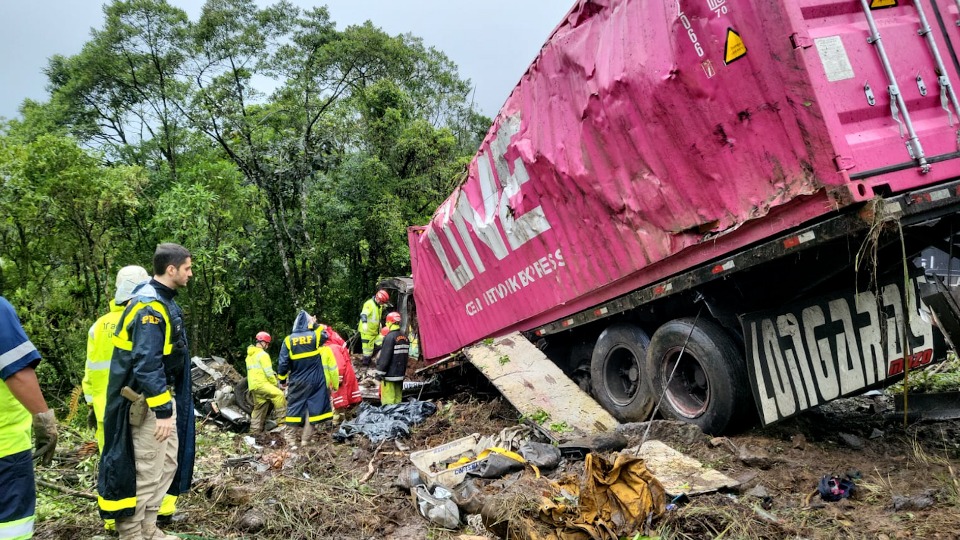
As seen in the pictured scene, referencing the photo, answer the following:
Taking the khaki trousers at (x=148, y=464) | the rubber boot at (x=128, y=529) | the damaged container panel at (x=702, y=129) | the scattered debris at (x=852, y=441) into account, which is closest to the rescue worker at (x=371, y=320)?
the damaged container panel at (x=702, y=129)

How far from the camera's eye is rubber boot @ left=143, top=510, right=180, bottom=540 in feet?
10.7

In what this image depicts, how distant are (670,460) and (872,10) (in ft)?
9.46

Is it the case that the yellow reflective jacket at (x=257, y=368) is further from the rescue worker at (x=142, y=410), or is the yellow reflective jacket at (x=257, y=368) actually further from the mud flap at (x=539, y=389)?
the rescue worker at (x=142, y=410)

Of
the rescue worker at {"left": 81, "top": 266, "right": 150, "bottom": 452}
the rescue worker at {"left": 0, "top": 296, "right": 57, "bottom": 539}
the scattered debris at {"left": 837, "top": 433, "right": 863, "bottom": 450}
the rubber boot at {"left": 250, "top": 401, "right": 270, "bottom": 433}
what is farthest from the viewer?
the rubber boot at {"left": 250, "top": 401, "right": 270, "bottom": 433}

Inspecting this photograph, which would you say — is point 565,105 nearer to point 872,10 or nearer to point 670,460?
point 872,10

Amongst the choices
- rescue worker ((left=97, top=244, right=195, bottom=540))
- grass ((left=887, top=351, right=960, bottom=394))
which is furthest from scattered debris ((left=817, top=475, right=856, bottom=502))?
rescue worker ((left=97, top=244, right=195, bottom=540))

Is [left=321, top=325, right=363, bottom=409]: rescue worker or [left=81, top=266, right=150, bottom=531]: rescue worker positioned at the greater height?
[left=81, top=266, right=150, bottom=531]: rescue worker

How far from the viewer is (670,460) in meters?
3.75

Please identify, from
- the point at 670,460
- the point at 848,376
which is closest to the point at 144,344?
the point at 670,460

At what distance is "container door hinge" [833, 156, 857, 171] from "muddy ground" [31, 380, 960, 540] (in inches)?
66.7

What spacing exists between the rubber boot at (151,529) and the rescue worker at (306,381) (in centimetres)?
330

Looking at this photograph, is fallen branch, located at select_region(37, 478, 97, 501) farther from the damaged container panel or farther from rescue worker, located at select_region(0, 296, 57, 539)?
the damaged container panel

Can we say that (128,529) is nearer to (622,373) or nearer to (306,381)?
(306,381)

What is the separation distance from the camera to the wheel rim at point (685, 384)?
15.1ft
